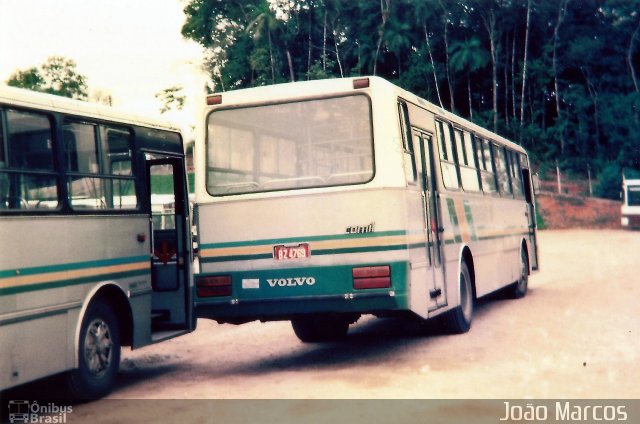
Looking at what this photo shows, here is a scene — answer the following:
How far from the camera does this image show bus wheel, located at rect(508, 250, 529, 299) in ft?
58.4

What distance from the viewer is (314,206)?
1019cm

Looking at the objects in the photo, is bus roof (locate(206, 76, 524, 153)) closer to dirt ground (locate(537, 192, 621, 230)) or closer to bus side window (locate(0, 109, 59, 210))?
bus side window (locate(0, 109, 59, 210))

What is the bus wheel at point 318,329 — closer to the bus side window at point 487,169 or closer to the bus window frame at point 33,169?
the bus side window at point 487,169

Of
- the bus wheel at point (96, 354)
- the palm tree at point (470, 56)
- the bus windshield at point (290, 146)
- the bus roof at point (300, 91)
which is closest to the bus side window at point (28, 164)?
the bus wheel at point (96, 354)

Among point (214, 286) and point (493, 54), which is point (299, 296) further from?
point (493, 54)

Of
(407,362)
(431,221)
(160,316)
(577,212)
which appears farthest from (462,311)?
(577,212)

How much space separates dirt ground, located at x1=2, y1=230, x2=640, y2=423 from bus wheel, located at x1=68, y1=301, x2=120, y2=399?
16 cm

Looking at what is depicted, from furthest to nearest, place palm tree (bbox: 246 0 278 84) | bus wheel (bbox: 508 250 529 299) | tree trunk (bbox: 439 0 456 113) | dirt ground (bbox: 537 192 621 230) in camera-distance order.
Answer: palm tree (bbox: 246 0 278 84) → tree trunk (bbox: 439 0 456 113) → dirt ground (bbox: 537 192 621 230) → bus wheel (bbox: 508 250 529 299)

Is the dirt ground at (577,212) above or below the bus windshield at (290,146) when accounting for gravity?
below

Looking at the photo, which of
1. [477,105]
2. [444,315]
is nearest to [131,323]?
[444,315]

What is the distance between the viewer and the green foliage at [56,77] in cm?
6988

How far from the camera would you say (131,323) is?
9.89m

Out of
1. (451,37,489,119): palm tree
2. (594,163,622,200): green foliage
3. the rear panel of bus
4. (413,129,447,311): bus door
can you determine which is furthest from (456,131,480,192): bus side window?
(451,37,489,119): palm tree

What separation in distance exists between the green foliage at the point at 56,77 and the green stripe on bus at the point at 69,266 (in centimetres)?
6219
